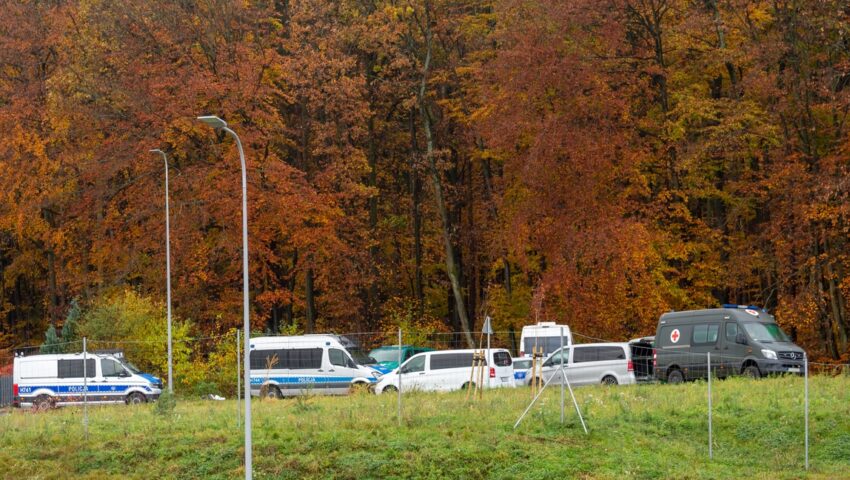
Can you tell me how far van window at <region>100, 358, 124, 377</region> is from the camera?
36.4 metres

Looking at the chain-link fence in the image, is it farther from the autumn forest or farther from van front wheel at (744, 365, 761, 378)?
the autumn forest

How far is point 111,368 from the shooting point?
3666 centimetres

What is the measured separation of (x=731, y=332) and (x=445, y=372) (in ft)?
29.4

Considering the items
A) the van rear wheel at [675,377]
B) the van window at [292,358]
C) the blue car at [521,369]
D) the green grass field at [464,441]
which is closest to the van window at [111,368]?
the van window at [292,358]

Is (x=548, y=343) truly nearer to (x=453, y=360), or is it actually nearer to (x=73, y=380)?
(x=453, y=360)

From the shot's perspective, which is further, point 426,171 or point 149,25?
point 426,171

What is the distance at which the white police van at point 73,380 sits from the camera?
35.8 metres

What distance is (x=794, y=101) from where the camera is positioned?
4238 centimetres

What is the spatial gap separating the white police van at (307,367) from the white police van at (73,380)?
3.55 m

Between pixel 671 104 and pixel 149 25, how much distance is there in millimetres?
23041

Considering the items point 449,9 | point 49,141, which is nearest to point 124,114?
point 49,141

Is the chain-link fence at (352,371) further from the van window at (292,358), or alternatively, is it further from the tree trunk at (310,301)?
the tree trunk at (310,301)

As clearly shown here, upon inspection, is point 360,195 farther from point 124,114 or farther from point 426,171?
point 124,114

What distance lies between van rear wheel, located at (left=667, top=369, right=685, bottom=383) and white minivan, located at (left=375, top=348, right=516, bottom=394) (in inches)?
196
